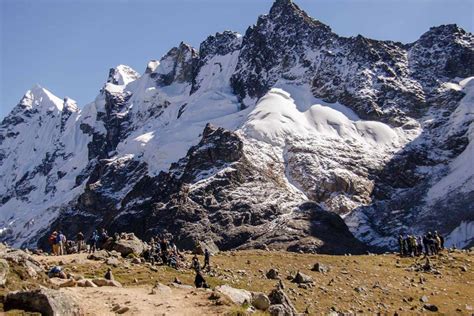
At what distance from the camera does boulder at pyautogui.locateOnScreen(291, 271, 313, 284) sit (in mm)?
39062

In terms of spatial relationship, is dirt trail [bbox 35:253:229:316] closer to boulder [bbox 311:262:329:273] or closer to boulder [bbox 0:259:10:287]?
boulder [bbox 0:259:10:287]

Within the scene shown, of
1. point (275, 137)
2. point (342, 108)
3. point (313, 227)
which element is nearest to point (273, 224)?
point (313, 227)

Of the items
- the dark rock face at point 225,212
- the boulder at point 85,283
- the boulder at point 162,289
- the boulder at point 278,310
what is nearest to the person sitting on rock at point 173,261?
the boulder at point 162,289

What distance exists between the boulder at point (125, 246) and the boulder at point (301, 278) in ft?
32.6

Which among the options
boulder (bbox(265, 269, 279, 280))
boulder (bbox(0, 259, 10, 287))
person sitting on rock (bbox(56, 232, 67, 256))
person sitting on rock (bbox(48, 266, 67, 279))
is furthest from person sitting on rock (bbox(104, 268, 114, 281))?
person sitting on rock (bbox(56, 232, 67, 256))

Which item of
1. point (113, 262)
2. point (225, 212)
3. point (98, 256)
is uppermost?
point (225, 212)

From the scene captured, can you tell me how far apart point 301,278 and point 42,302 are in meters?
21.1

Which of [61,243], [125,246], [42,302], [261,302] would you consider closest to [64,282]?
[42,302]

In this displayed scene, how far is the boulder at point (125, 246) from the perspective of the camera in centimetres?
4159

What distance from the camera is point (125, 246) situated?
42000mm

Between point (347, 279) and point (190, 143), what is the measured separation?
514 feet

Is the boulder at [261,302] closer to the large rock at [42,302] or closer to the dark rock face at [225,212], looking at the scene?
the large rock at [42,302]

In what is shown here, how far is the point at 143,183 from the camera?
168m

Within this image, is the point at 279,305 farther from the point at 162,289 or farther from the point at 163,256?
the point at 163,256
